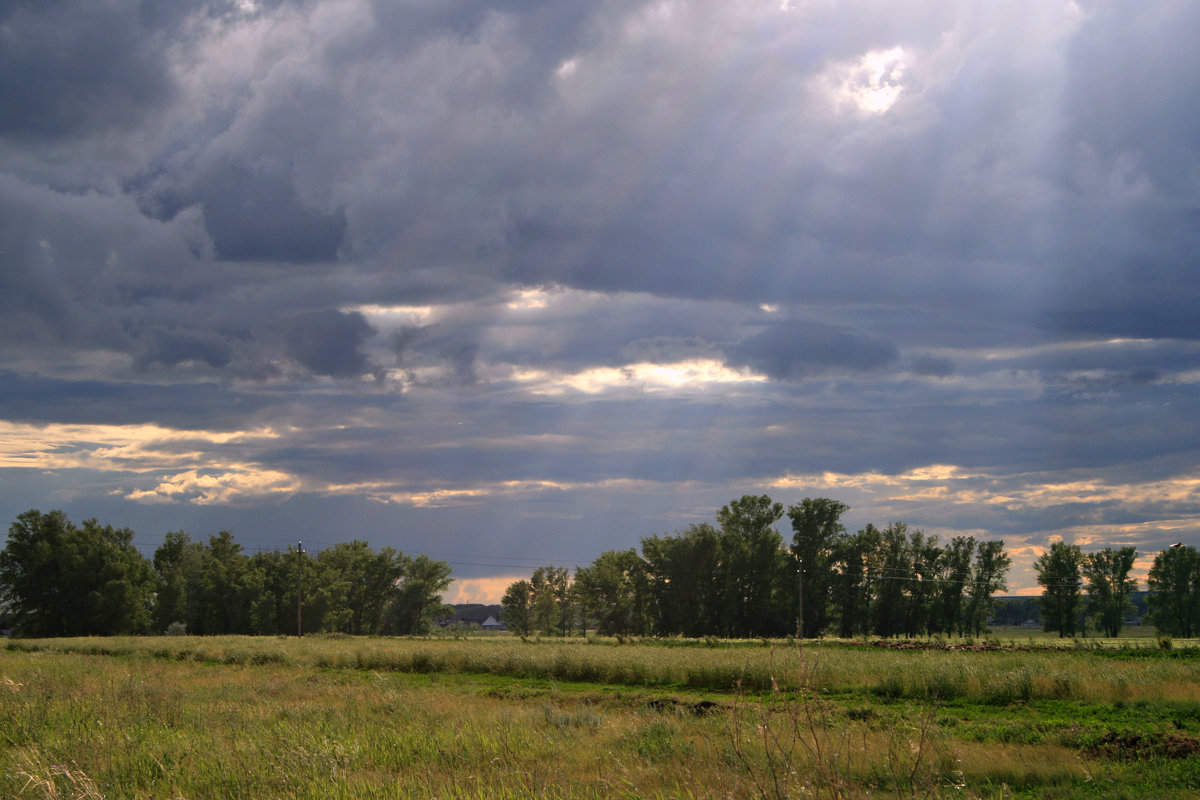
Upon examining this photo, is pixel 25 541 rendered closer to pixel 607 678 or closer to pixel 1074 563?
pixel 607 678

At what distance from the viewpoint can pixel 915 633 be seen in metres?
98.1

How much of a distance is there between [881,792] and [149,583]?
348ft

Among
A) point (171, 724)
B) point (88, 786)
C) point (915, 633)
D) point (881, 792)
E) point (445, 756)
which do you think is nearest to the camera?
point (88, 786)

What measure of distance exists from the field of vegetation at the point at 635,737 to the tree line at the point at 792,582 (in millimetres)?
64497

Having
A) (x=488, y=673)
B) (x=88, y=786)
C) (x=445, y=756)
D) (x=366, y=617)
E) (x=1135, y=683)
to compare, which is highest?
(x=88, y=786)

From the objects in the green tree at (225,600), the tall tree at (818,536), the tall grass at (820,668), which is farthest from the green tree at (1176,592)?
the green tree at (225,600)

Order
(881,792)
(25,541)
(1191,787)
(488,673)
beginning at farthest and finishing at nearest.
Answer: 1. (25,541)
2. (488,673)
3. (1191,787)
4. (881,792)

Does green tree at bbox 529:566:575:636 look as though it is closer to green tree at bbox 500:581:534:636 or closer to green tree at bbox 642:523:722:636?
green tree at bbox 500:581:534:636

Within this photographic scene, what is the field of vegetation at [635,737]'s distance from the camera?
808 centimetres

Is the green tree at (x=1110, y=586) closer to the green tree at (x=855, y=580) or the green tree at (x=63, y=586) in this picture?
the green tree at (x=855, y=580)

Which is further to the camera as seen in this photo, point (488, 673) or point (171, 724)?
point (488, 673)

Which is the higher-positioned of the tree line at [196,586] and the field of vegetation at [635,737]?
the field of vegetation at [635,737]

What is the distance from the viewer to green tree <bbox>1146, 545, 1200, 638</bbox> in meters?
105

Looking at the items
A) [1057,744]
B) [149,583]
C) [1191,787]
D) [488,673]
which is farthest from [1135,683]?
[149,583]
